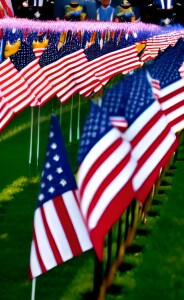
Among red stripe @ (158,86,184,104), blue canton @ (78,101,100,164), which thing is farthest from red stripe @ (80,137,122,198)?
red stripe @ (158,86,184,104)

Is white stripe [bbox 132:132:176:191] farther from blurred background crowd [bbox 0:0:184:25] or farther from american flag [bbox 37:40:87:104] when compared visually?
blurred background crowd [bbox 0:0:184:25]

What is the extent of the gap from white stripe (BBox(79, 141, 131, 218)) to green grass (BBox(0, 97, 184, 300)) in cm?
230

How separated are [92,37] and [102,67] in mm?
4893

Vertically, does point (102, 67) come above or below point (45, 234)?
below

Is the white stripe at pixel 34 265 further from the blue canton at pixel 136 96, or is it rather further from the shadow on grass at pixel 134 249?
the shadow on grass at pixel 134 249

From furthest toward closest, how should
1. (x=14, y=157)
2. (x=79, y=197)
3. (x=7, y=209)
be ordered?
1. (x=14, y=157)
2. (x=7, y=209)
3. (x=79, y=197)

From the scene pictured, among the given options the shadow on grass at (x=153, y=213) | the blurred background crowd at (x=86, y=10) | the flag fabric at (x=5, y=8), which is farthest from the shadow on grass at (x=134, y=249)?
the flag fabric at (x=5, y=8)

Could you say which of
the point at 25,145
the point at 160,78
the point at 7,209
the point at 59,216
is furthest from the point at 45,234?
the point at 25,145

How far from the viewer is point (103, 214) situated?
18.2ft

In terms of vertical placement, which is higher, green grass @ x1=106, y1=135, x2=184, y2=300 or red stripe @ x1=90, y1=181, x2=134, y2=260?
red stripe @ x1=90, y1=181, x2=134, y2=260

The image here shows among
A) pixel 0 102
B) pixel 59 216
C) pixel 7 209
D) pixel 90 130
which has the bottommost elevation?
pixel 7 209

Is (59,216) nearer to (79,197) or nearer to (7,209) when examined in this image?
(79,197)

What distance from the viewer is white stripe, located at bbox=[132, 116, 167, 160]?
21.3 ft

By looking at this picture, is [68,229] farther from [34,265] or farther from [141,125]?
[141,125]
